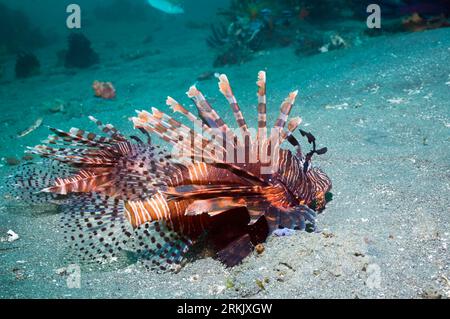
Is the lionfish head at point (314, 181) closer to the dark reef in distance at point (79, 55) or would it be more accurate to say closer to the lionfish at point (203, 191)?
the lionfish at point (203, 191)

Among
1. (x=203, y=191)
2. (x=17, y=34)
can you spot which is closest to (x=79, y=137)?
(x=203, y=191)

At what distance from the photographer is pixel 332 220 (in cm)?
321

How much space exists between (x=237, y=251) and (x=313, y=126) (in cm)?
334

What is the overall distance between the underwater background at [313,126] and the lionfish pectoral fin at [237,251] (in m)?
0.08

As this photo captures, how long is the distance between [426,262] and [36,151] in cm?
366

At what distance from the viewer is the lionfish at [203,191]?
2.62 metres

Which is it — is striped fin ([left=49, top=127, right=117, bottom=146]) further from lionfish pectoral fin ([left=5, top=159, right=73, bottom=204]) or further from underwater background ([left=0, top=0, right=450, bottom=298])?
underwater background ([left=0, top=0, right=450, bottom=298])

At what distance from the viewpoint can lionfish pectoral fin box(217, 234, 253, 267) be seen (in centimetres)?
286

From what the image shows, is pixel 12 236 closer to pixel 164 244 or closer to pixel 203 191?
pixel 164 244

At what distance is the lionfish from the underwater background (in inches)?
10.8

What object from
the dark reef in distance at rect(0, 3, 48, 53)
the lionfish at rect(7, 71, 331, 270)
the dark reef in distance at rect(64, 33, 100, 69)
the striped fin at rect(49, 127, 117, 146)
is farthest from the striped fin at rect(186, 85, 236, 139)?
the dark reef in distance at rect(0, 3, 48, 53)

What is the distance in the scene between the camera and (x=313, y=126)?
18.6ft
